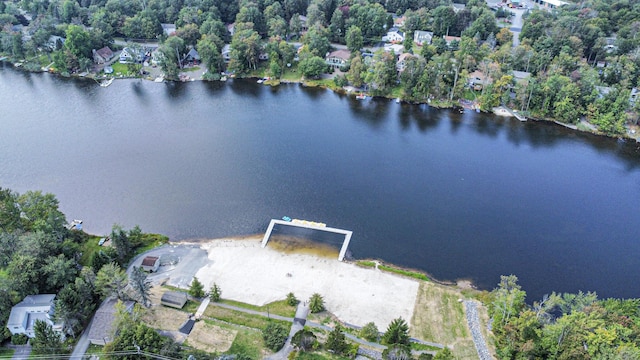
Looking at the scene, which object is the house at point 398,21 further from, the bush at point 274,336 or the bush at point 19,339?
the bush at point 19,339

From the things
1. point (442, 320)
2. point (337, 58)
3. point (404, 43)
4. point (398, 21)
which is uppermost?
point (398, 21)

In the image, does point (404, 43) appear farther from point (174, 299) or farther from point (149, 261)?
point (174, 299)

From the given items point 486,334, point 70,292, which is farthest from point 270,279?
point 486,334

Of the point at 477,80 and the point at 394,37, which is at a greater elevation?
the point at 394,37

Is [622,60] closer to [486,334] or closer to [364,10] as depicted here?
[364,10]

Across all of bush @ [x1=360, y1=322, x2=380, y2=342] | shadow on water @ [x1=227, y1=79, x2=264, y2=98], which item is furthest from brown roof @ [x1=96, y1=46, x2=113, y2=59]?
bush @ [x1=360, y1=322, x2=380, y2=342]

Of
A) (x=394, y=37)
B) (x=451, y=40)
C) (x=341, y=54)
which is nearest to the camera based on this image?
(x=341, y=54)

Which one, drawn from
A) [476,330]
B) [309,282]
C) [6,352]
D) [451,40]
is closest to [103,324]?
[6,352]
